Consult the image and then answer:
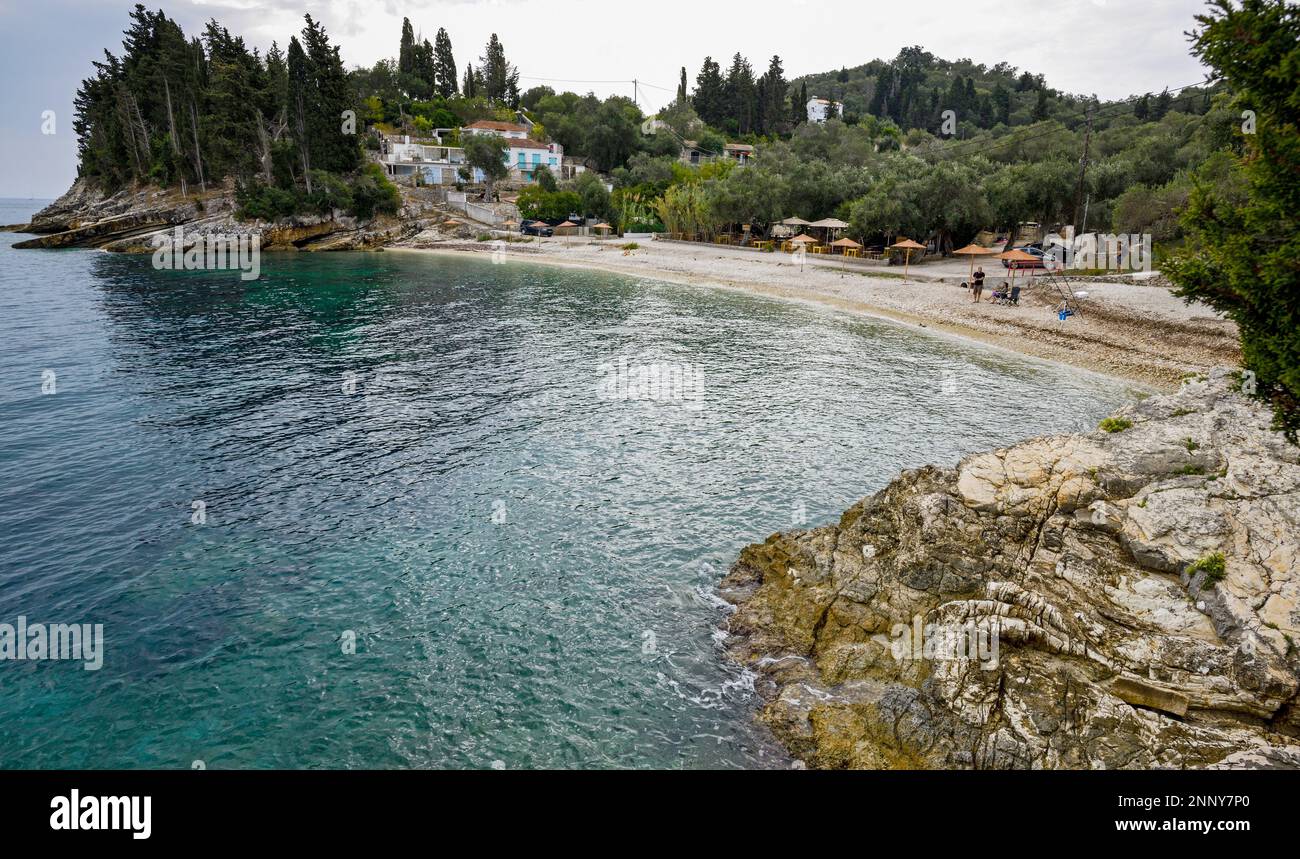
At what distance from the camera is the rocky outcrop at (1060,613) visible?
9469 mm

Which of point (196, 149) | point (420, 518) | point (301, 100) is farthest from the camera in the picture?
point (196, 149)

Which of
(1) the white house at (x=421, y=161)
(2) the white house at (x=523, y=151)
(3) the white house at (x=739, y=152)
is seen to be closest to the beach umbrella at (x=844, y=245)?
(3) the white house at (x=739, y=152)

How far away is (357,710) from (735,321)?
142 ft

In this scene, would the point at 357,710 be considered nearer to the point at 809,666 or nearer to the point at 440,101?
the point at 809,666

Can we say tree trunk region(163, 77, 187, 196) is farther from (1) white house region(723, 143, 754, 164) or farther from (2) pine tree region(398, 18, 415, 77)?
(1) white house region(723, 143, 754, 164)

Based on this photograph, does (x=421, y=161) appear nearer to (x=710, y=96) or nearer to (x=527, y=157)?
(x=527, y=157)

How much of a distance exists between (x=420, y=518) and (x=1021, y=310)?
46.2 meters

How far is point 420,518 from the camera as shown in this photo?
19.2 meters

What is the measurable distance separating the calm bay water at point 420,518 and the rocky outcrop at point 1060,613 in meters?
1.93

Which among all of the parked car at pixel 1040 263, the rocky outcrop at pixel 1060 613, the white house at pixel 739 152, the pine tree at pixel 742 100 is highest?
the pine tree at pixel 742 100

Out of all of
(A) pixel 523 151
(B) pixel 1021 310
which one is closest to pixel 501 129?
(A) pixel 523 151

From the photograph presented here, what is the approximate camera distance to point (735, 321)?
166ft

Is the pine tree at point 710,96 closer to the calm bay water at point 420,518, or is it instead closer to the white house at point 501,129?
the white house at point 501,129
